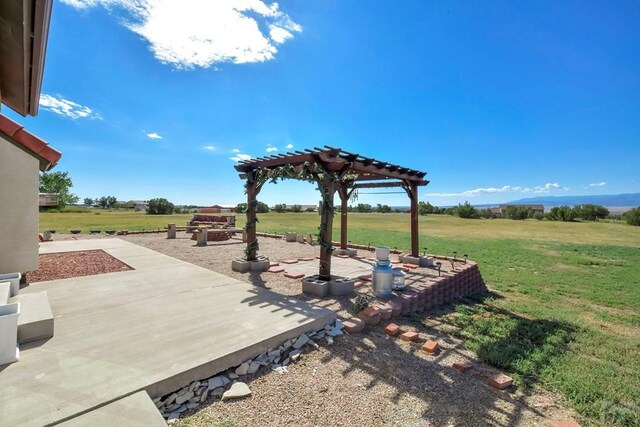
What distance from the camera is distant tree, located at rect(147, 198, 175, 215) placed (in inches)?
1363

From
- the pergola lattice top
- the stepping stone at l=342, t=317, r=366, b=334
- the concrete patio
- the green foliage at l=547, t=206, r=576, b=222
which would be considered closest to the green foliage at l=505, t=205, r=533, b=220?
the green foliage at l=547, t=206, r=576, b=222

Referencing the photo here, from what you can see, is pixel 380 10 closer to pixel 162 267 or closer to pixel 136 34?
pixel 136 34

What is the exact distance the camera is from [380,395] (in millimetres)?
2598

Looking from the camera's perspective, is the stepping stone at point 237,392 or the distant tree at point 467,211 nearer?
the stepping stone at point 237,392

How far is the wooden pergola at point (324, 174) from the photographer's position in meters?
5.64

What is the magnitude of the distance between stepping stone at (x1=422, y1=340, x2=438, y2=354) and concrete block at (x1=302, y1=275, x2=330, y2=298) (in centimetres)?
211

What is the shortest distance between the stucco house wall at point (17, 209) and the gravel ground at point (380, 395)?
505 cm

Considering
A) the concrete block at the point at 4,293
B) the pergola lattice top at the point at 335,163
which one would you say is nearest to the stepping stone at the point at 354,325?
the pergola lattice top at the point at 335,163

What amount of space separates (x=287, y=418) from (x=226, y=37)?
894cm

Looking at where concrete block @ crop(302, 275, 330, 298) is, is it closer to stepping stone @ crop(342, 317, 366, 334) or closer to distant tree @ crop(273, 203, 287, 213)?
stepping stone @ crop(342, 317, 366, 334)

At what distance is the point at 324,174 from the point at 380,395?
398cm

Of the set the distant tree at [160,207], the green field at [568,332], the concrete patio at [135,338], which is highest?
the distant tree at [160,207]

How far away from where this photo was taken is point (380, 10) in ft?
25.8

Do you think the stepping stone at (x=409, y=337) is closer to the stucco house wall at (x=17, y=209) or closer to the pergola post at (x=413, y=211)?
the pergola post at (x=413, y=211)
